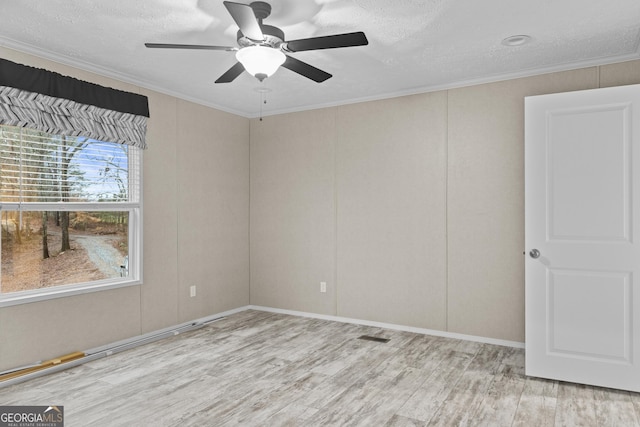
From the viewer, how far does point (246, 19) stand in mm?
2258

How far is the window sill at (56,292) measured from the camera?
3.26 metres

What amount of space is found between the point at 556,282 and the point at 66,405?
3.49 meters

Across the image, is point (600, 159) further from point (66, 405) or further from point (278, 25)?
point (66, 405)

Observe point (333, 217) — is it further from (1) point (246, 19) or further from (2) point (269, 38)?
(1) point (246, 19)

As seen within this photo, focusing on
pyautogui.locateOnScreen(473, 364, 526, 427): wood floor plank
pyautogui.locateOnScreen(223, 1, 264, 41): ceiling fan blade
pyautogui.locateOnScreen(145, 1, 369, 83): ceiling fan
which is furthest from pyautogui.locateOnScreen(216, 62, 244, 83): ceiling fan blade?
pyautogui.locateOnScreen(473, 364, 526, 427): wood floor plank

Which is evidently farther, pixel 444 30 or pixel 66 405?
pixel 444 30

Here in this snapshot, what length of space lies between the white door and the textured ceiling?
50 centimetres

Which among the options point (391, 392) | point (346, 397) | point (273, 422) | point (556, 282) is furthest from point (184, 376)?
point (556, 282)

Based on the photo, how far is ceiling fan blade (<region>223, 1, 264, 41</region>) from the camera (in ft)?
6.98

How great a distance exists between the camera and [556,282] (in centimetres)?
323

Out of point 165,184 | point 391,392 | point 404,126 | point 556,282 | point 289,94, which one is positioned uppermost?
point 289,94

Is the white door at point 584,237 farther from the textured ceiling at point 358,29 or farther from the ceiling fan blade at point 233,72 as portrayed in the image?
the ceiling fan blade at point 233,72

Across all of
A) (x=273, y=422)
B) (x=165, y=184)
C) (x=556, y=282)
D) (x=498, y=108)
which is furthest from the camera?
(x=165, y=184)

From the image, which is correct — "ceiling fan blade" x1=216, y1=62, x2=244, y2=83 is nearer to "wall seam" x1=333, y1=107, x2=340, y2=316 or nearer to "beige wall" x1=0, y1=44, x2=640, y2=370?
"beige wall" x1=0, y1=44, x2=640, y2=370
